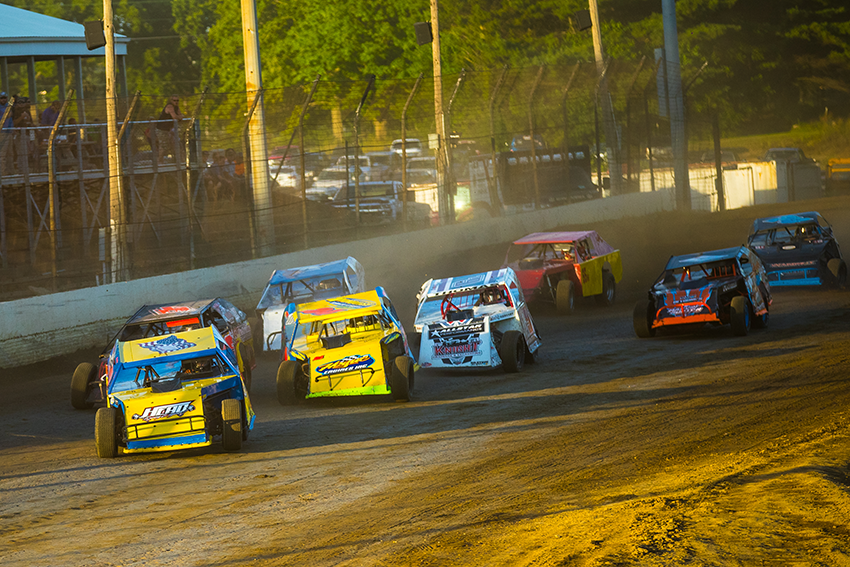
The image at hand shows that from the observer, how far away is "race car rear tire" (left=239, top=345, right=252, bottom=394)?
43.1 ft

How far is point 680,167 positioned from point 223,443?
92.2 feet

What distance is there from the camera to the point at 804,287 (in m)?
20.1

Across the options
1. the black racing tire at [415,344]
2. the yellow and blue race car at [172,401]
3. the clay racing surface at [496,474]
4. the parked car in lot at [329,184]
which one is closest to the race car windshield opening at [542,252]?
the clay racing surface at [496,474]

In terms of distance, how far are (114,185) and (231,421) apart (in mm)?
10297

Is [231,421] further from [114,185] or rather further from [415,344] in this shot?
[114,185]

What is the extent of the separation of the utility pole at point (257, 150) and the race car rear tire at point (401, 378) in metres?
9.41

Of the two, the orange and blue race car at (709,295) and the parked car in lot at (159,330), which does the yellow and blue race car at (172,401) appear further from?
the orange and blue race car at (709,295)

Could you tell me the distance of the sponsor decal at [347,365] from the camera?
12383 millimetres

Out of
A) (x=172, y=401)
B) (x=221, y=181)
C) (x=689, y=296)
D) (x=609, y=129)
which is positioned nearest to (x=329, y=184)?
(x=609, y=129)

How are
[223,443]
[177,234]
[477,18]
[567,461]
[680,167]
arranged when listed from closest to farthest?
1. [567,461]
2. [223,443]
3. [177,234]
4. [680,167]
5. [477,18]

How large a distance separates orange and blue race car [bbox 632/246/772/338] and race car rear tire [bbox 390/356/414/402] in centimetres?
514

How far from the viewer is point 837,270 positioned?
19562 mm

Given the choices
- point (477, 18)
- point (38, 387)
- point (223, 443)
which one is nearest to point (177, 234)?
point (38, 387)

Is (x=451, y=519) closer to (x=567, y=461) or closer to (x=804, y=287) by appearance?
(x=567, y=461)
